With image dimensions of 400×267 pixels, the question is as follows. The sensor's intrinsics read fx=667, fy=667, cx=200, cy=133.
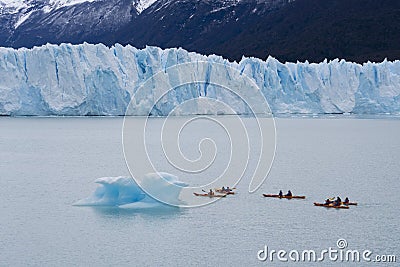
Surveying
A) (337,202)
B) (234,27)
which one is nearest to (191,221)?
(337,202)

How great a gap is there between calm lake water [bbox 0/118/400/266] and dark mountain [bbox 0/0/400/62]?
44.1 meters

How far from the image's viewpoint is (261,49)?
68.3 meters

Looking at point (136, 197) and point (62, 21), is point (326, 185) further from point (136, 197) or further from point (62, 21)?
point (62, 21)

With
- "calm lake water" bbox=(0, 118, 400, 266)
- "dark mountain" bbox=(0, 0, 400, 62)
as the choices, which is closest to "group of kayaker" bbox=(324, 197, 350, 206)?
"calm lake water" bbox=(0, 118, 400, 266)

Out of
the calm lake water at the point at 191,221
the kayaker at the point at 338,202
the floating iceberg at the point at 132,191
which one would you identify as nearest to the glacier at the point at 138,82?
the calm lake water at the point at 191,221

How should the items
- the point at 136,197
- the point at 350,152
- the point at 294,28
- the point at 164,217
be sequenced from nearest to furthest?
the point at 164,217
the point at 136,197
the point at 350,152
the point at 294,28

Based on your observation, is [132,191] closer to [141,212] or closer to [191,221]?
[141,212]

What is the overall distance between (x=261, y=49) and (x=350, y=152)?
48039 mm

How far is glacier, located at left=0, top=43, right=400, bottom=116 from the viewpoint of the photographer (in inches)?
1241

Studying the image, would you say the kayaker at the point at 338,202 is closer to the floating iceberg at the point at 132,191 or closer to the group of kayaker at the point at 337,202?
the group of kayaker at the point at 337,202

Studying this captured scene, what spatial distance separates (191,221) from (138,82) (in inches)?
907

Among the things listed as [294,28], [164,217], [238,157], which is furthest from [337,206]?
[294,28]

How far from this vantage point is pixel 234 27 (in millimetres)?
80125

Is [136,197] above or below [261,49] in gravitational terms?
below
